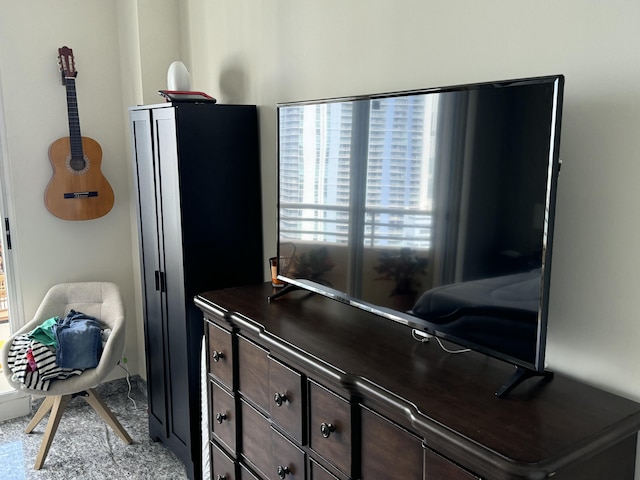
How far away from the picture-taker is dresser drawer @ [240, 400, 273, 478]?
1.98 m

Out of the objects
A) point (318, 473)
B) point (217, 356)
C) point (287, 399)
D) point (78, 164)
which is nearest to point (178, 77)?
point (78, 164)

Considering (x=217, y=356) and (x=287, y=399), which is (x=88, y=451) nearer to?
(x=217, y=356)

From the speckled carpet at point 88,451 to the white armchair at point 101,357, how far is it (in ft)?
0.23

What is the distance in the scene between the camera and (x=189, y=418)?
9.04 feet

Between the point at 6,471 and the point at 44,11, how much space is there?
2458 millimetres

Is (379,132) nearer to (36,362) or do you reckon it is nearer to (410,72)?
(410,72)

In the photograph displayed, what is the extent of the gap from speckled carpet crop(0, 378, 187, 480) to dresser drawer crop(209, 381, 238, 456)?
71 cm

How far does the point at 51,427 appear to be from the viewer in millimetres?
3029

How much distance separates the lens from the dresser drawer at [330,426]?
5.11 feet

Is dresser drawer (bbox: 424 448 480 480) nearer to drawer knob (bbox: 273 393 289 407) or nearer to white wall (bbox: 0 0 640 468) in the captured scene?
white wall (bbox: 0 0 640 468)

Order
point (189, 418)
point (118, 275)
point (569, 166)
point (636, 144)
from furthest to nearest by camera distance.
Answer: point (118, 275) < point (189, 418) < point (569, 166) < point (636, 144)

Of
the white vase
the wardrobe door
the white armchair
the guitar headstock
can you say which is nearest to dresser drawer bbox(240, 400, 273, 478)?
the wardrobe door

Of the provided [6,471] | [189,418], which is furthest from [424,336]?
[6,471]

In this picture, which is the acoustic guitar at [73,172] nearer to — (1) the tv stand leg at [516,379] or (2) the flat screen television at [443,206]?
(2) the flat screen television at [443,206]
